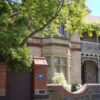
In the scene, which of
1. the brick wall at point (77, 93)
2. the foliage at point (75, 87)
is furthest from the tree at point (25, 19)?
the foliage at point (75, 87)

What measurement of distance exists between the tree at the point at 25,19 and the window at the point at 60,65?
10.1m

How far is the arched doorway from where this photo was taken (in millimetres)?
32675

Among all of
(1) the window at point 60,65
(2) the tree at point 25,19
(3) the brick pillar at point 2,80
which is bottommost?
(3) the brick pillar at point 2,80

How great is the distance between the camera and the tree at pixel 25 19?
1389 cm

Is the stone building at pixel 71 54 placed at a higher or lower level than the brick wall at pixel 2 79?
higher

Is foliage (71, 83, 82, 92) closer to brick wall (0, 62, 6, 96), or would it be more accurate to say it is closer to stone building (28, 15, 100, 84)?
stone building (28, 15, 100, 84)

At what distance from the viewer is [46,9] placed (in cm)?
1502

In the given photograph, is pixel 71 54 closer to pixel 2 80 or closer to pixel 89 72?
pixel 89 72

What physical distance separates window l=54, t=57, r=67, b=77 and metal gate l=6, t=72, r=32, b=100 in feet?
39.1

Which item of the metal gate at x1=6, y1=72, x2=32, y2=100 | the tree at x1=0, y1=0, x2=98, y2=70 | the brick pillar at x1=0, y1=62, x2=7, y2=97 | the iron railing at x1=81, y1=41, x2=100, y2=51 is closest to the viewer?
the brick pillar at x1=0, y1=62, x2=7, y2=97

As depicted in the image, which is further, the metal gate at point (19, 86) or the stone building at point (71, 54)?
the stone building at point (71, 54)

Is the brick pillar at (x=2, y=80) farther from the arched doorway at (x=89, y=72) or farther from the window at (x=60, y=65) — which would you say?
the arched doorway at (x=89, y=72)

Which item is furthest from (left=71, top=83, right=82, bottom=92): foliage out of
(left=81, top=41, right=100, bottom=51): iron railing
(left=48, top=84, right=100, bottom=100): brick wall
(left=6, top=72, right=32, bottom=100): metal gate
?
(left=6, top=72, right=32, bottom=100): metal gate

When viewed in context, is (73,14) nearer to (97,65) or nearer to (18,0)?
(18,0)
